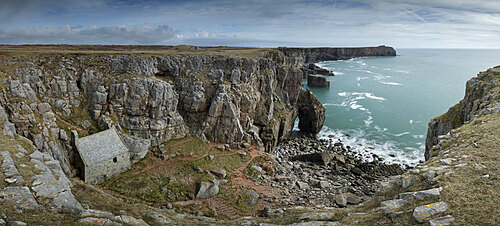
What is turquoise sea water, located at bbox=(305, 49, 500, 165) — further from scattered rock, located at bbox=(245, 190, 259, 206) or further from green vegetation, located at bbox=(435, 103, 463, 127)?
scattered rock, located at bbox=(245, 190, 259, 206)

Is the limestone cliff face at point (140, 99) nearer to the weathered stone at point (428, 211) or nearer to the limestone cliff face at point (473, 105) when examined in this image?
the limestone cliff face at point (473, 105)

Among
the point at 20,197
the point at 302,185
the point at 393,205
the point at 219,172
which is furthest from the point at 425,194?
the point at 219,172

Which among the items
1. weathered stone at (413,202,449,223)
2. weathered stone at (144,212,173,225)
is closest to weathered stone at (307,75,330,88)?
weathered stone at (144,212,173,225)

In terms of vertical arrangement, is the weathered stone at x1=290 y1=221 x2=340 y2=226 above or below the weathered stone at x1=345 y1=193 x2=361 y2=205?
above

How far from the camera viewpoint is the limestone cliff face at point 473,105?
84.8 ft

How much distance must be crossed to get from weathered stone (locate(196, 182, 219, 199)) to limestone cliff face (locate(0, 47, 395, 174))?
1062cm

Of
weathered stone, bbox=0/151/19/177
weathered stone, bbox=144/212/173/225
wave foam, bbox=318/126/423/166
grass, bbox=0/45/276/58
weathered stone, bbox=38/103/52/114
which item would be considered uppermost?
grass, bbox=0/45/276/58

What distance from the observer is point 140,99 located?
37.2 metres

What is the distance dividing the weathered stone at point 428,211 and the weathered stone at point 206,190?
23.9 metres

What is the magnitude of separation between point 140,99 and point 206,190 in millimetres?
16938

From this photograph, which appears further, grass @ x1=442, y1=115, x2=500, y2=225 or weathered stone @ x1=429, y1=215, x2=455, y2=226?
grass @ x1=442, y1=115, x2=500, y2=225

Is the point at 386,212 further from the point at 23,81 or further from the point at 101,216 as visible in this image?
the point at 23,81

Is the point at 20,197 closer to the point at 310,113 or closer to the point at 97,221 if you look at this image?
the point at 97,221

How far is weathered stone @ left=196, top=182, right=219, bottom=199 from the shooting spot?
3025cm
